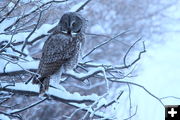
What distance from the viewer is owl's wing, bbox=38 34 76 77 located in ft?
6.10

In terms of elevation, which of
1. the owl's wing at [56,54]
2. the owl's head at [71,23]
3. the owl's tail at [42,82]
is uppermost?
the owl's head at [71,23]

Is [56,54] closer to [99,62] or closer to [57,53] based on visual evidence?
[57,53]

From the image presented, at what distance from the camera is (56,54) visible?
1.87m

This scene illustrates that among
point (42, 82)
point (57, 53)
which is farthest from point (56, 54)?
point (42, 82)

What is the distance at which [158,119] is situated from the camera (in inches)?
70.2

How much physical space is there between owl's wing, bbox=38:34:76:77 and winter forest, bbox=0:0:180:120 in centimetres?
4

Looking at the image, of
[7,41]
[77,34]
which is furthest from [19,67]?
[77,34]

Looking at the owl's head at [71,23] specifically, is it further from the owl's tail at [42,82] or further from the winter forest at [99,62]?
the owl's tail at [42,82]

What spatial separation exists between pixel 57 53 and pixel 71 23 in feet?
0.50

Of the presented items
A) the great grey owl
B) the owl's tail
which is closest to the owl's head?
the great grey owl

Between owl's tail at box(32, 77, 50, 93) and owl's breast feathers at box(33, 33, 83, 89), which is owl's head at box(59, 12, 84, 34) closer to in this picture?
owl's breast feathers at box(33, 33, 83, 89)

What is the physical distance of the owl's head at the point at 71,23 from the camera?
1.86m

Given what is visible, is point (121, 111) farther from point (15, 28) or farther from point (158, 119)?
point (15, 28)

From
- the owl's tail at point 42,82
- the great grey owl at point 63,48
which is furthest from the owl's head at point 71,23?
the owl's tail at point 42,82
